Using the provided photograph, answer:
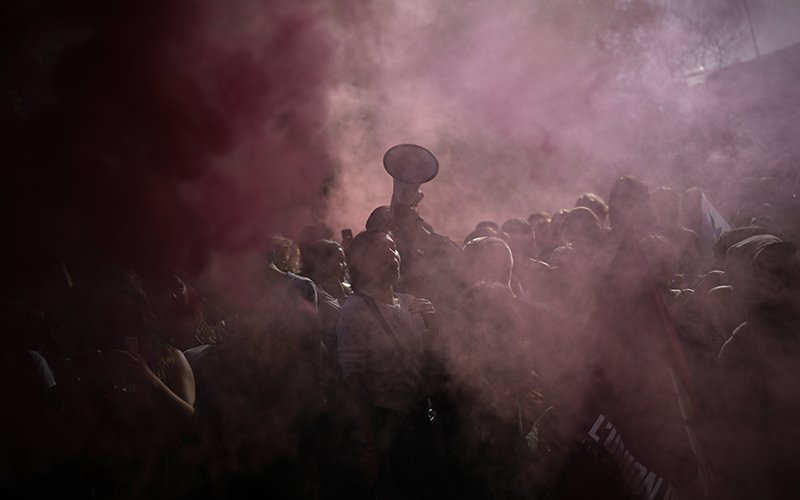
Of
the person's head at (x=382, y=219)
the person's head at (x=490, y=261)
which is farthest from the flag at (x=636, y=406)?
the person's head at (x=382, y=219)

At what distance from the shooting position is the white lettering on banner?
1374mm

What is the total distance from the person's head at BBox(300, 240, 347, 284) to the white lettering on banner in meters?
2.18

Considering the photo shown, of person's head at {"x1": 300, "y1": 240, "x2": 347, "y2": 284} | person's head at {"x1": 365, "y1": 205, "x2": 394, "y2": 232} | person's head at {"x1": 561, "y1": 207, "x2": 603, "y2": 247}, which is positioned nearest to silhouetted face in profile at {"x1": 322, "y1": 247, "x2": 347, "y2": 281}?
person's head at {"x1": 300, "y1": 240, "x2": 347, "y2": 284}

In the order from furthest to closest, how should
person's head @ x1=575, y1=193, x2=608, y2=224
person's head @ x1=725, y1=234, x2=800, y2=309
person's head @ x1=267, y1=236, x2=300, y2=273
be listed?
person's head @ x1=575, y1=193, x2=608, y2=224
person's head @ x1=267, y1=236, x2=300, y2=273
person's head @ x1=725, y1=234, x2=800, y2=309

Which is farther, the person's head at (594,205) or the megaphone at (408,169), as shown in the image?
the person's head at (594,205)

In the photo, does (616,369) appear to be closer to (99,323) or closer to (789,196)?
(99,323)

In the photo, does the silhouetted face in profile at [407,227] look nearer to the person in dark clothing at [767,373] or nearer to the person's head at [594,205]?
the person's head at [594,205]

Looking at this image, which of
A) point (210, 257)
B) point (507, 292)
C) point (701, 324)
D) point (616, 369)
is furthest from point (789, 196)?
point (210, 257)

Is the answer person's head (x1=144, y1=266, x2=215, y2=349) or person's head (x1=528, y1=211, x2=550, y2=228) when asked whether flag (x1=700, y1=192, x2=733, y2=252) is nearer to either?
person's head (x1=528, y1=211, x2=550, y2=228)

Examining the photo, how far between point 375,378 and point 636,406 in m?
1.22

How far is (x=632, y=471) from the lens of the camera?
1412mm

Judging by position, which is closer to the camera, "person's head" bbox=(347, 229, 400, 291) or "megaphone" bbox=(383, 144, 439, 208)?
"person's head" bbox=(347, 229, 400, 291)

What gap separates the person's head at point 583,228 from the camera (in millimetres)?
3242

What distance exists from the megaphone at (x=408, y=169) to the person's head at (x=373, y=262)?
814mm
